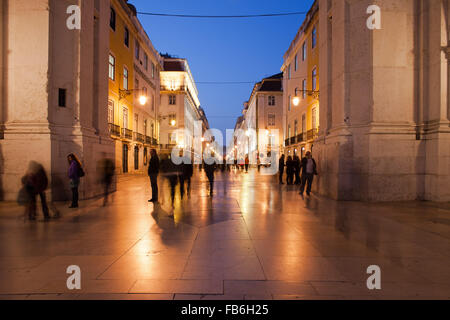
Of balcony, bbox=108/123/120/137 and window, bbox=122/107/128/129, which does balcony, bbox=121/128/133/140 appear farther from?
balcony, bbox=108/123/120/137

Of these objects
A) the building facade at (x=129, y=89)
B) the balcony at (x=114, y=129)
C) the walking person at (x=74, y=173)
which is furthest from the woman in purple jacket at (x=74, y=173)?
the balcony at (x=114, y=129)

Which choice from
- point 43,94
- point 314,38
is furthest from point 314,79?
point 43,94

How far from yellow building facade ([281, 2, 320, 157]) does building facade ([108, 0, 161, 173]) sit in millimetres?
14702

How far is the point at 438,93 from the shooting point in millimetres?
9125

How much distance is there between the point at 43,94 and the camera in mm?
8703

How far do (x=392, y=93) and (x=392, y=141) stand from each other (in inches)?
65.6

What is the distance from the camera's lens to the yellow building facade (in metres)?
23.9

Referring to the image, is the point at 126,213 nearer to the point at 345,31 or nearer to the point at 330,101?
the point at 330,101

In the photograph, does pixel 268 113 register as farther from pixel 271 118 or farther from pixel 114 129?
pixel 114 129

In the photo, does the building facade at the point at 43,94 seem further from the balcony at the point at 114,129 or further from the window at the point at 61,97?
the balcony at the point at 114,129

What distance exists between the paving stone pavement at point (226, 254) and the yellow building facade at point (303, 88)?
15994 millimetres

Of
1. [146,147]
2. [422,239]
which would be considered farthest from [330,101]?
[146,147]

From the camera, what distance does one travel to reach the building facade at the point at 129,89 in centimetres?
2262

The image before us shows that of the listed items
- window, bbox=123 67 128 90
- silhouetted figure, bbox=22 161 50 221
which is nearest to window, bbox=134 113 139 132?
window, bbox=123 67 128 90
